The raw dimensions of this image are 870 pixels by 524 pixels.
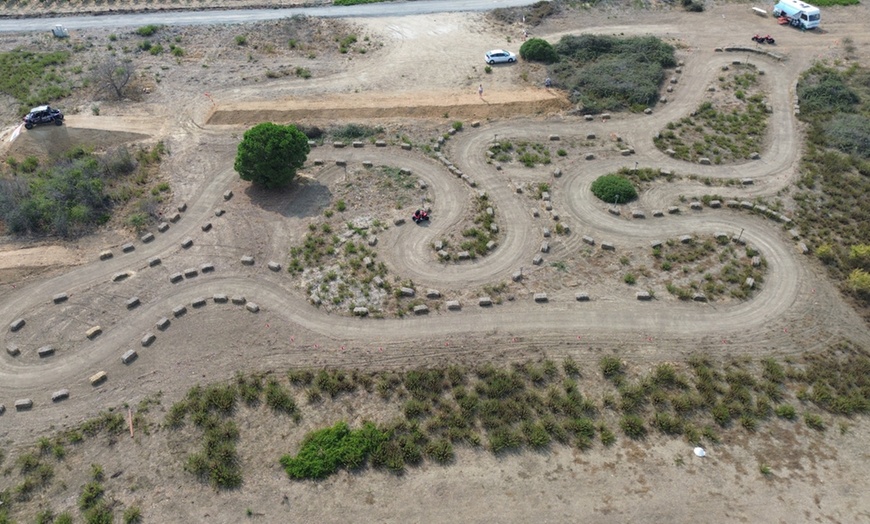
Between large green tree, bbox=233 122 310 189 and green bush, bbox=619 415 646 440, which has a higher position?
large green tree, bbox=233 122 310 189

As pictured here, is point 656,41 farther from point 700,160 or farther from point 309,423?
point 309,423

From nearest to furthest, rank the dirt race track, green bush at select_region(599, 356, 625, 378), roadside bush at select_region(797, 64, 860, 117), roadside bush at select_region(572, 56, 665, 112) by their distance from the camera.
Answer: the dirt race track < green bush at select_region(599, 356, 625, 378) < roadside bush at select_region(797, 64, 860, 117) < roadside bush at select_region(572, 56, 665, 112)

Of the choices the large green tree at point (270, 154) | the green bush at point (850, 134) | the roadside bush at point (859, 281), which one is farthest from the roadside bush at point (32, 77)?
the green bush at point (850, 134)

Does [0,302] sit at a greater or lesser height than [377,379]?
greater

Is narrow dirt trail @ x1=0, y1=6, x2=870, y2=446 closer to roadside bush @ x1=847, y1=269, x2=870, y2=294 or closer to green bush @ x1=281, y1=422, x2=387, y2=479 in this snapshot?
roadside bush @ x1=847, y1=269, x2=870, y2=294

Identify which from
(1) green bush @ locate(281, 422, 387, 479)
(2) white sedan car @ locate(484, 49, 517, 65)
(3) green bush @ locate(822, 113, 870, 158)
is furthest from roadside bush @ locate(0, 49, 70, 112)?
(3) green bush @ locate(822, 113, 870, 158)

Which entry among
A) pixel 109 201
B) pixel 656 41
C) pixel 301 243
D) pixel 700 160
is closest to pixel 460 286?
pixel 301 243

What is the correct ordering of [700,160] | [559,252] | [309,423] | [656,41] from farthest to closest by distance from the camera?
[656,41]
[700,160]
[559,252]
[309,423]
